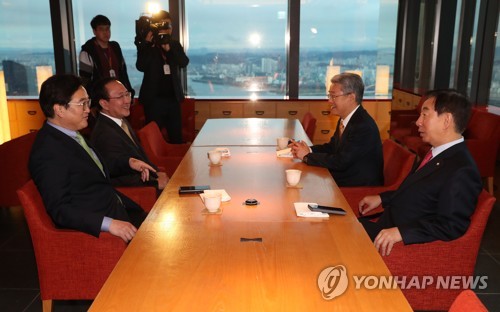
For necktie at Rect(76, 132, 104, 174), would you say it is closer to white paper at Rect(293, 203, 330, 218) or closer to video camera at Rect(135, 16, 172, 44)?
white paper at Rect(293, 203, 330, 218)

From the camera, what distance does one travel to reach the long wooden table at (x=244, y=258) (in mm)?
1375

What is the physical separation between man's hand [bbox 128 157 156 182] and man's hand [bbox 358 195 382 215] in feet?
4.35

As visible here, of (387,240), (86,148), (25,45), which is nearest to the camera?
(387,240)

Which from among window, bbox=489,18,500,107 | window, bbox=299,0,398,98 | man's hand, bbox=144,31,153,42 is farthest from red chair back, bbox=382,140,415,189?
window, bbox=299,0,398,98

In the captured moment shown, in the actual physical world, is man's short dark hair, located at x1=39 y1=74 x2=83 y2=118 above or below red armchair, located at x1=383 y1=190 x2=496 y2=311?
above

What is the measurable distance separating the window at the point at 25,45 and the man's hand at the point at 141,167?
571cm

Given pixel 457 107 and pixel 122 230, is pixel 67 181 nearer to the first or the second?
pixel 122 230

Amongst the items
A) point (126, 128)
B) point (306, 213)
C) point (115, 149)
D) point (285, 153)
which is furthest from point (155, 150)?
point (306, 213)

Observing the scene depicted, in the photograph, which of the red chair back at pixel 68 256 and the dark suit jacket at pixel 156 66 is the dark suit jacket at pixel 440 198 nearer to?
the red chair back at pixel 68 256

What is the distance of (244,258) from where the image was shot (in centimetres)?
165

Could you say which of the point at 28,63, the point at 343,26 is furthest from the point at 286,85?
the point at 28,63

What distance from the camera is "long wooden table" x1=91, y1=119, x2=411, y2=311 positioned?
138cm

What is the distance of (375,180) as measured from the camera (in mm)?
3170

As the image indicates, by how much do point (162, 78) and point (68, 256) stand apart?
366 cm
